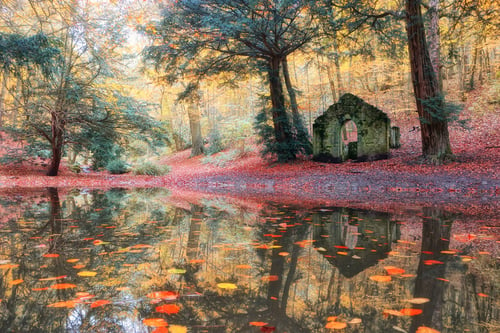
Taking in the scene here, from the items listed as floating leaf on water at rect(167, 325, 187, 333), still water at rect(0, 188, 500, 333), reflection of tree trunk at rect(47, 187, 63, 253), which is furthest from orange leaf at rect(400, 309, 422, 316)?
reflection of tree trunk at rect(47, 187, 63, 253)

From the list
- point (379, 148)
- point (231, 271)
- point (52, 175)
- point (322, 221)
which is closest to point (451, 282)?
point (231, 271)

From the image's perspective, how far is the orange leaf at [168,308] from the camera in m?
1.56

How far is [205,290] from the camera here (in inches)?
72.2

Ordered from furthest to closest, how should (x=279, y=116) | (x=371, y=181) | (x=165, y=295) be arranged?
(x=279, y=116) → (x=371, y=181) → (x=165, y=295)

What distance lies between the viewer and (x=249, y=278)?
6.65 feet

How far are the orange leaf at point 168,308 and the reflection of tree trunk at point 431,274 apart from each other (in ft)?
3.75

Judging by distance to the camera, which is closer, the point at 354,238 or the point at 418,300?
the point at 418,300

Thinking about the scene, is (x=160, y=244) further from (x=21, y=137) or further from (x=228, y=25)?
(x=21, y=137)

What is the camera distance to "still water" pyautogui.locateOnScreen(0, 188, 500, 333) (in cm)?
147

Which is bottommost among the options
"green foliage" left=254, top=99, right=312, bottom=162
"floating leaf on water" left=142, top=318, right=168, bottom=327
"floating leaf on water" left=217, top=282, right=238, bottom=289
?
"floating leaf on water" left=217, top=282, right=238, bottom=289

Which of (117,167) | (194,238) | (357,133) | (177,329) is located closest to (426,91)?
(357,133)

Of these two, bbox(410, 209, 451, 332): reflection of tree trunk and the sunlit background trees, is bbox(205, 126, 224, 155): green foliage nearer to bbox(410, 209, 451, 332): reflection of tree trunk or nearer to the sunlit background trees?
the sunlit background trees

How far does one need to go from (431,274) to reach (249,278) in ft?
4.05

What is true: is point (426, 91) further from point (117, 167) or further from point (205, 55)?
point (117, 167)
